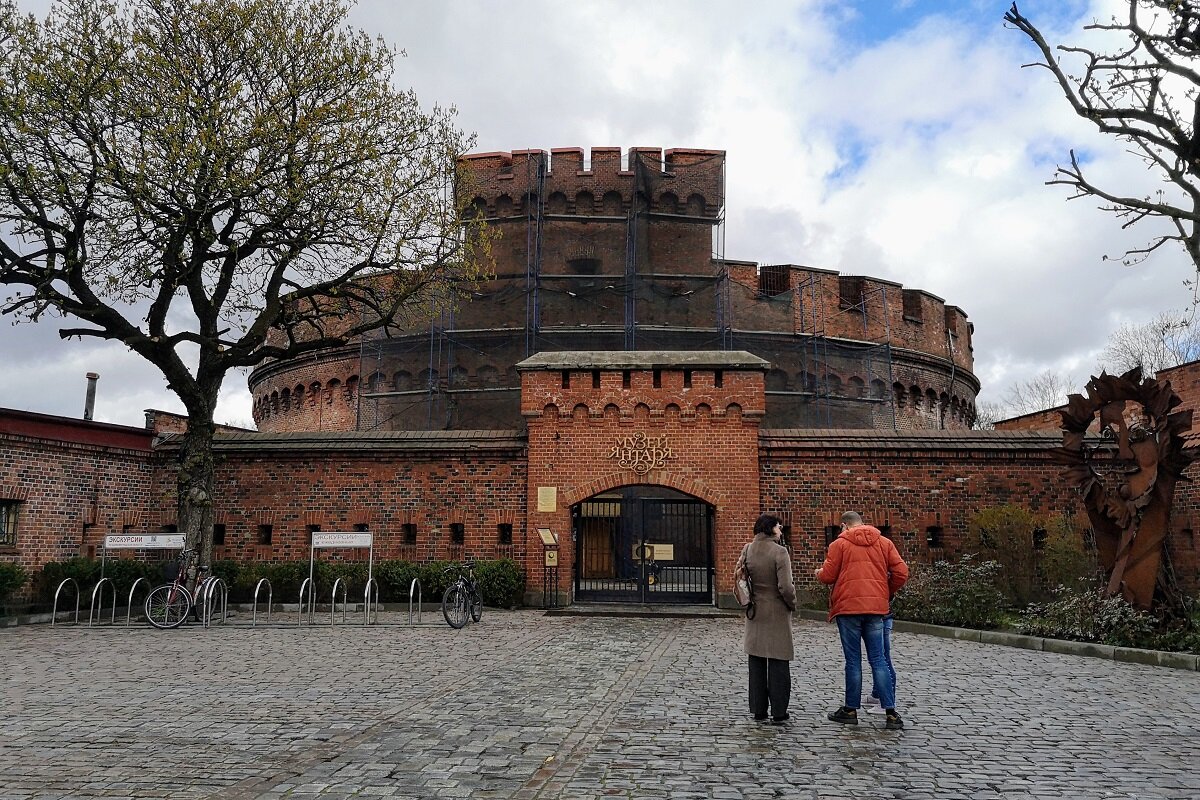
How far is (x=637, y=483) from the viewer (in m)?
15.9

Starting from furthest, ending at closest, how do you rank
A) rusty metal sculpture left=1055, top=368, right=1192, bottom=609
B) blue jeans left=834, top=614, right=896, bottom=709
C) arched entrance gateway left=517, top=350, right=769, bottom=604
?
1. arched entrance gateway left=517, top=350, right=769, bottom=604
2. rusty metal sculpture left=1055, top=368, right=1192, bottom=609
3. blue jeans left=834, top=614, right=896, bottom=709

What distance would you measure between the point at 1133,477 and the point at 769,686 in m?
7.32

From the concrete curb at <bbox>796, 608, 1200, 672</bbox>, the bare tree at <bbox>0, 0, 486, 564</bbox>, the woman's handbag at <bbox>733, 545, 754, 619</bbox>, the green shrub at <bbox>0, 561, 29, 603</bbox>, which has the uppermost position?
the bare tree at <bbox>0, 0, 486, 564</bbox>

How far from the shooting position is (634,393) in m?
16.1

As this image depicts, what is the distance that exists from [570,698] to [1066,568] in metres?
9.91

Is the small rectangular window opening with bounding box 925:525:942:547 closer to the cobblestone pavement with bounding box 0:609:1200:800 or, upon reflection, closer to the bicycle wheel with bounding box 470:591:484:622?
the cobblestone pavement with bounding box 0:609:1200:800

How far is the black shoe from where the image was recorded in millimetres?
6461

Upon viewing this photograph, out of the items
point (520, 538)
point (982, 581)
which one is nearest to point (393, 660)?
point (520, 538)

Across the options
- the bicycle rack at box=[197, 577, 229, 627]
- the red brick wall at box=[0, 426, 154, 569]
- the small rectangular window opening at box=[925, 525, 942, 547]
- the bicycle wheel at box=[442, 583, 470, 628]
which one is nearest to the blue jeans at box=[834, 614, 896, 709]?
the bicycle wheel at box=[442, 583, 470, 628]

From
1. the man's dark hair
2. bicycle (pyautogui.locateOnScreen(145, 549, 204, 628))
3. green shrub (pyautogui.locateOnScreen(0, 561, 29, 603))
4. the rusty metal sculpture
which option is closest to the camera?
the man's dark hair

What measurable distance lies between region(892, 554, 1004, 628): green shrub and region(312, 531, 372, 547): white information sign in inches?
338

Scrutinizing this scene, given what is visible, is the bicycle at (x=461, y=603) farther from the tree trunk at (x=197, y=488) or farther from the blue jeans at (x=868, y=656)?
the blue jeans at (x=868, y=656)

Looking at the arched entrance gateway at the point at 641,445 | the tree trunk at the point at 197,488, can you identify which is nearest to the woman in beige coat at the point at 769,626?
the arched entrance gateway at the point at 641,445

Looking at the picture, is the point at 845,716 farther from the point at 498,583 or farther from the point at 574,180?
the point at 574,180
